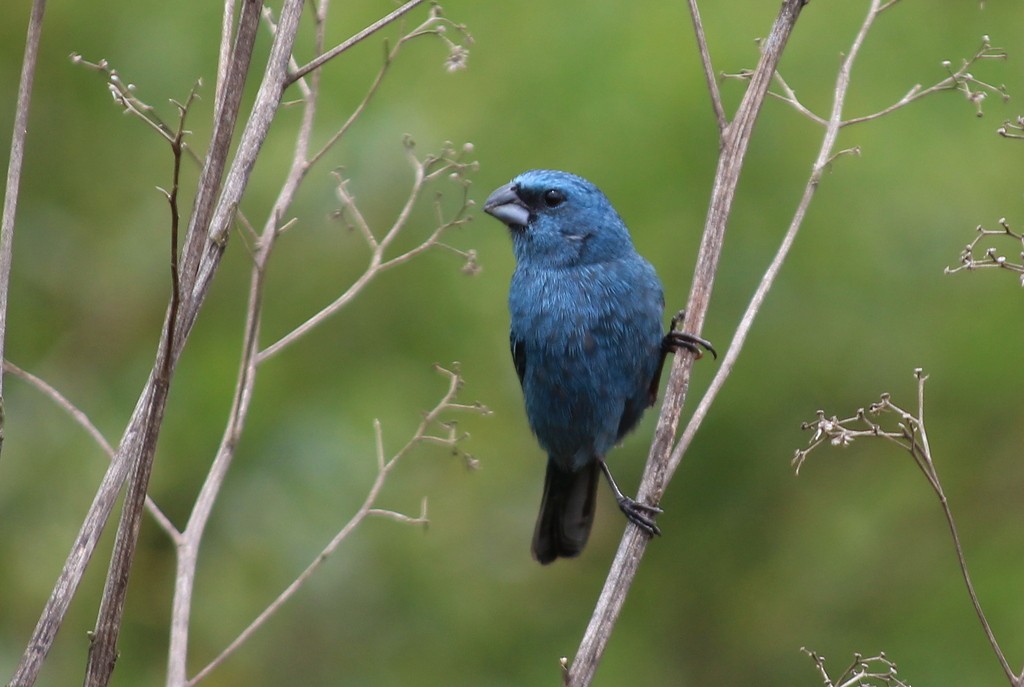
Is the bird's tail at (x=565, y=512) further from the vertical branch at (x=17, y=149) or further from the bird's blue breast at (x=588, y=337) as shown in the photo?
the vertical branch at (x=17, y=149)

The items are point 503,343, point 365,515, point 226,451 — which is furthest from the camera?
point 503,343

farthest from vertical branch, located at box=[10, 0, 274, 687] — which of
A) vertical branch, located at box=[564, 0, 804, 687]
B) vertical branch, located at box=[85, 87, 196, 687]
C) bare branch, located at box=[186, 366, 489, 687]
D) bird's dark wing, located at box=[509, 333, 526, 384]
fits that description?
bird's dark wing, located at box=[509, 333, 526, 384]

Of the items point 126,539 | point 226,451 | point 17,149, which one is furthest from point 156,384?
point 226,451

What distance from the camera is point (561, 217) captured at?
145 inches

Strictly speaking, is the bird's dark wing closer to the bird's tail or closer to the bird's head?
the bird's head

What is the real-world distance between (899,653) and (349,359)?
71.3 inches

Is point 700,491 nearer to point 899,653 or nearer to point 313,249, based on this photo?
point 899,653

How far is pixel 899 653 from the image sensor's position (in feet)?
11.3

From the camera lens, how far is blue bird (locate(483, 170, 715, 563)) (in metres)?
3.58

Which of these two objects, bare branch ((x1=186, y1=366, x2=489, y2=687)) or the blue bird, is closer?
bare branch ((x1=186, y1=366, x2=489, y2=687))

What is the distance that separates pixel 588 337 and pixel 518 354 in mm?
268

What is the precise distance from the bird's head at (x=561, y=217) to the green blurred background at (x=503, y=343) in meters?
0.11

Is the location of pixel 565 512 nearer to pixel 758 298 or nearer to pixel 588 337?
pixel 588 337

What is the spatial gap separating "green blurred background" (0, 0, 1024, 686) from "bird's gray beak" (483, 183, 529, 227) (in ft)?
0.47
